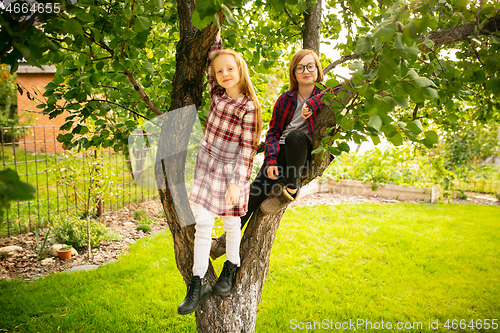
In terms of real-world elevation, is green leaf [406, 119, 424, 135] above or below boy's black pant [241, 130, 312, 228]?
above

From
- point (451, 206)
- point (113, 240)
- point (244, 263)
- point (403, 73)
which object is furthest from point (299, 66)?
point (451, 206)

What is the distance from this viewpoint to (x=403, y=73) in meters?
0.88

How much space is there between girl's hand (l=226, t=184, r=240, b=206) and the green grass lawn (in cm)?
159

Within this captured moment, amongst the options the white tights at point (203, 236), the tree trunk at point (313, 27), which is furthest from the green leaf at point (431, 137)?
the tree trunk at point (313, 27)

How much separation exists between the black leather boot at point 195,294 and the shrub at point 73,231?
300 centimetres

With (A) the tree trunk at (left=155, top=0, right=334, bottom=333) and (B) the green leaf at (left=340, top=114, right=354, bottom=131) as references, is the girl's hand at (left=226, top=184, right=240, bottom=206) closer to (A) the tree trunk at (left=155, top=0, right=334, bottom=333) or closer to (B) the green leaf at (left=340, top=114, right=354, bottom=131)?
(A) the tree trunk at (left=155, top=0, right=334, bottom=333)

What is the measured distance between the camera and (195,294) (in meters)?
1.60

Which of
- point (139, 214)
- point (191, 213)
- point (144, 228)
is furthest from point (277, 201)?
point (139, 214)

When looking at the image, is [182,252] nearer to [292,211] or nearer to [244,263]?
[244,263]

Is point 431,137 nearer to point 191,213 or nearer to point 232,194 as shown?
point 232,194

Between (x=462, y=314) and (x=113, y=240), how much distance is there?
438 cm

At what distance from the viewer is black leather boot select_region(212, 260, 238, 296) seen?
1735mm

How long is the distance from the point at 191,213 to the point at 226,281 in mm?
463

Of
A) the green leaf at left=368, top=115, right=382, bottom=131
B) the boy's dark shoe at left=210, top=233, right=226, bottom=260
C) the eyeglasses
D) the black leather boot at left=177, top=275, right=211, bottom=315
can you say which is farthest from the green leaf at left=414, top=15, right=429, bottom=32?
the boy's dark shoe at left=210, top=233, right=226, bottom=260
